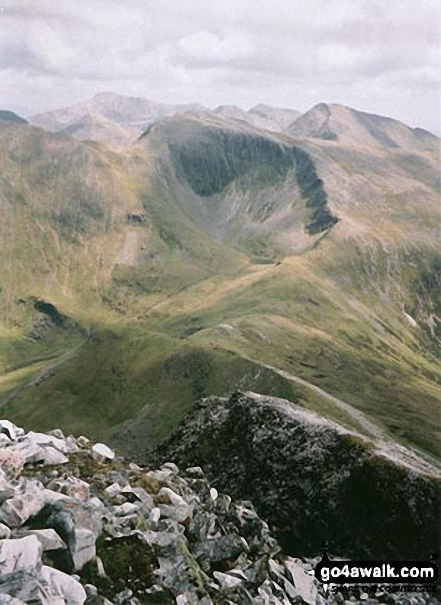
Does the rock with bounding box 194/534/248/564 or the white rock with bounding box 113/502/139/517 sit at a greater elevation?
the white rock with bounding box 113/502/139/517

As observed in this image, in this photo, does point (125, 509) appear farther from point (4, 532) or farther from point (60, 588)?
point (60, 588)

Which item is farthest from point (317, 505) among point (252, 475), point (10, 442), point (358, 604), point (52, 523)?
point (52, 523)

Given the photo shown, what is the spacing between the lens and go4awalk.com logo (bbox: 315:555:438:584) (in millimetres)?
50031

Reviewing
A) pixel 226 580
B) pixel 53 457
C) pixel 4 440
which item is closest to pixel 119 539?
pixel 226 580

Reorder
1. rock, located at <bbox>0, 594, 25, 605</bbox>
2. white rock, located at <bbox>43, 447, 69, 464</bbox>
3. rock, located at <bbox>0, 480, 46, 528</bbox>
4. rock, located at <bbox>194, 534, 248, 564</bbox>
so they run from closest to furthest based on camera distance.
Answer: rock, located at <bbox>0, 594, 25, 605</bbox>
rock, located at <bbox>0, 480, 46, 528</bbox>
rock, located at <bbox>194, 534, 248, 564</bbox>
white rock, located at <bbox>43, 447, 69, 464</bbox>

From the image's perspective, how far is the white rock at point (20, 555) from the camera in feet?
100

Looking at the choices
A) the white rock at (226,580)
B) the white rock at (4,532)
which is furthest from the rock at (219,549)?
the white rock at (4,532)

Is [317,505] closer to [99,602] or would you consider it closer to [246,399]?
[246,399]

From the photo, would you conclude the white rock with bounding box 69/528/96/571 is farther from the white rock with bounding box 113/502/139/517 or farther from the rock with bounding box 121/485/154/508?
the rock with bounding box 121/485/154/508

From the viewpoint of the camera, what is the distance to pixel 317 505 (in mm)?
82625

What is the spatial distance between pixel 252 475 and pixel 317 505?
10211 millimetres

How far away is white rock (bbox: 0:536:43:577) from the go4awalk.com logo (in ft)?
84.8

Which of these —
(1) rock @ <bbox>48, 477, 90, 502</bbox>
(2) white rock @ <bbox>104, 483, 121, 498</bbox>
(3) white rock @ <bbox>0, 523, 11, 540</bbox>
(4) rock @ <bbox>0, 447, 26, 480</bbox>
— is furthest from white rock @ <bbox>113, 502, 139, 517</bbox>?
(3) white rock @ <bbox>0, 523, 11, 540</bbox>

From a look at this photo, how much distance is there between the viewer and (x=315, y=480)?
86.6m
